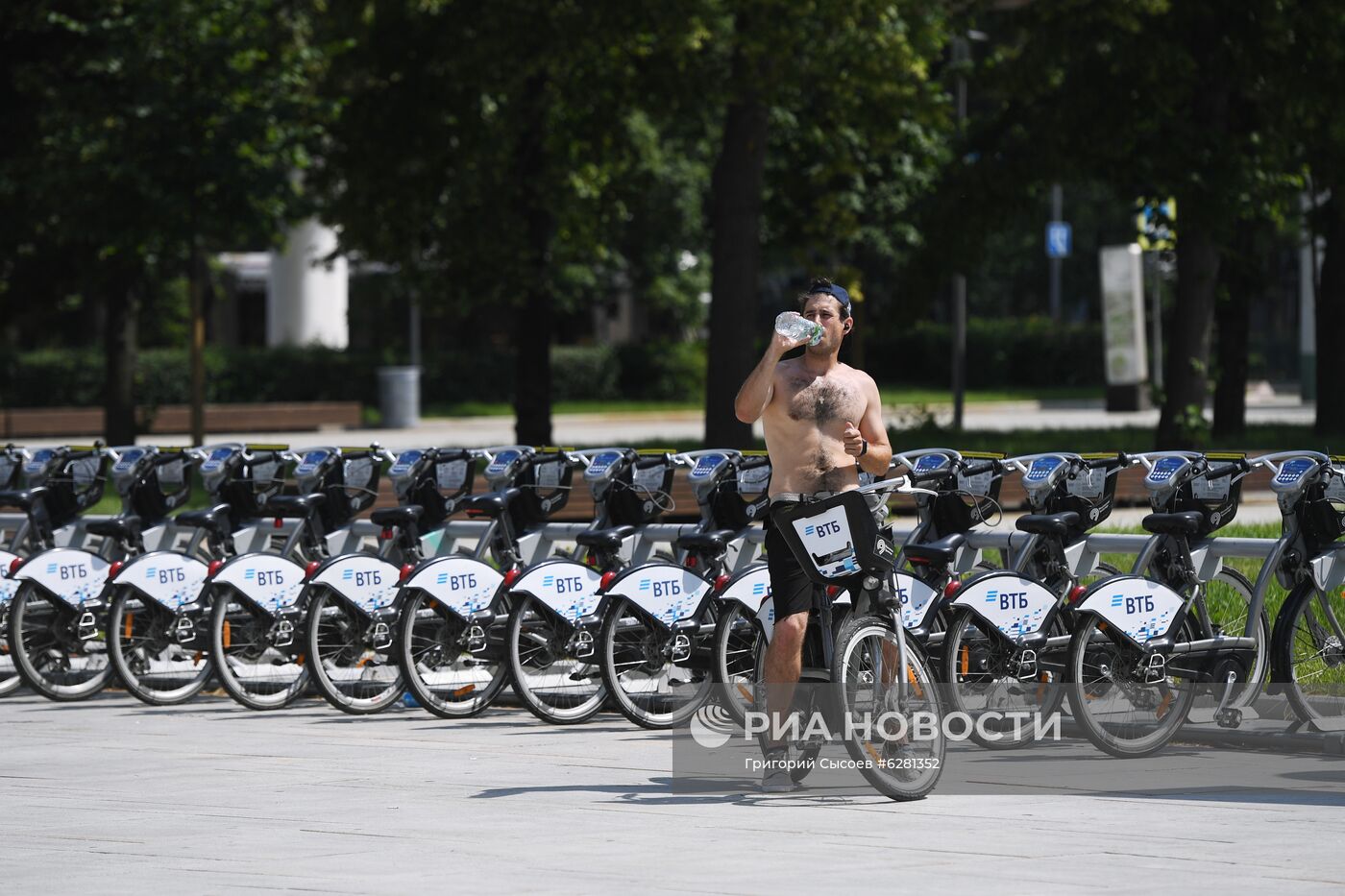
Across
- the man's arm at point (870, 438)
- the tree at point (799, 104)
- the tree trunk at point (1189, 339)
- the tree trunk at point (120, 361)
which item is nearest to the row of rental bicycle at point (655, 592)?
the man's arm at point (870, 438)

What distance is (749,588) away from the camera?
27.9ft

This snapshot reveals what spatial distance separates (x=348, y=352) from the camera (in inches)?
1767

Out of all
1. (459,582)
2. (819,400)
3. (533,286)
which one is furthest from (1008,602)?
(533,286)

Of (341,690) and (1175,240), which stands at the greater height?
(1175,240)

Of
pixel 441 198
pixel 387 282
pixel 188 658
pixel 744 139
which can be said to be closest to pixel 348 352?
pixel 387 282

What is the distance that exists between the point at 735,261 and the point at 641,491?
11508 millimetres

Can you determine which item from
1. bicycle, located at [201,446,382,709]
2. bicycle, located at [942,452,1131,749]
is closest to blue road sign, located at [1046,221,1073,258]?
bicycle, located at [201,446,382,709]

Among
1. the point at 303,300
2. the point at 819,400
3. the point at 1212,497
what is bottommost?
the point at 1212,497

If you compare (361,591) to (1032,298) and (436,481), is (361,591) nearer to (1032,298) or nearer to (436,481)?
(436,481)

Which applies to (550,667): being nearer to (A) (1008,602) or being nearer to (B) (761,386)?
(A) (1008,602)

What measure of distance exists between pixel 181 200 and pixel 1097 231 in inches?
1786

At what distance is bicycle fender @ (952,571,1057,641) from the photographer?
8.18m

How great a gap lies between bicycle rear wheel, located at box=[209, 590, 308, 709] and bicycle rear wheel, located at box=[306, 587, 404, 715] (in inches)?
12.1

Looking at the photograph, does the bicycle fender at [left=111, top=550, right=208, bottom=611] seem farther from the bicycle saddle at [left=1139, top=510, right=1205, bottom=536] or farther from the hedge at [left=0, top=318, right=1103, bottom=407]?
the hedge at [left=0, top=318, right=1103, bottom=407]
